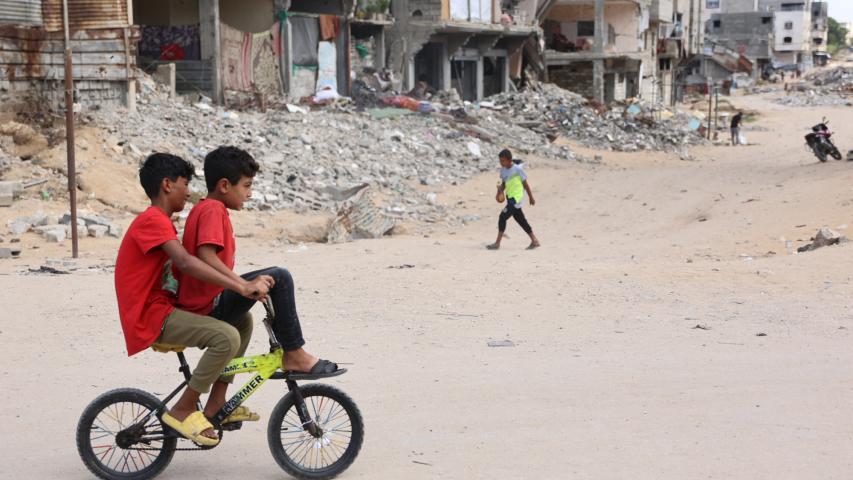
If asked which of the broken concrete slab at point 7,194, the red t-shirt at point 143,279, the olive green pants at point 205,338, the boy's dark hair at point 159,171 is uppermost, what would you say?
the boy's dark hair at point 159,171

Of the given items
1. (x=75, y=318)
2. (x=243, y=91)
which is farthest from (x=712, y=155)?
(x=75, y=318)

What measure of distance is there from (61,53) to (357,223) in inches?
295

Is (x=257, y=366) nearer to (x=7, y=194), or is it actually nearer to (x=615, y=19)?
(x=7, y=194)

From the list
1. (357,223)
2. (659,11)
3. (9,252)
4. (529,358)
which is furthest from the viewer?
(659,11)

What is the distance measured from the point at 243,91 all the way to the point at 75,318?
56.0ft

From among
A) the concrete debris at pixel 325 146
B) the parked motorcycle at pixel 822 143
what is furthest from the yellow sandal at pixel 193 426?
the parked motorcycle at pixel 822 143

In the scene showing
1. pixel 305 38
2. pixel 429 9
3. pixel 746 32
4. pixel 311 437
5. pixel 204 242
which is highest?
pixel 746 32

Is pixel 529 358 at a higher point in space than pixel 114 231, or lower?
higher

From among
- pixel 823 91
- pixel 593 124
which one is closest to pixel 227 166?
pixel 593 124

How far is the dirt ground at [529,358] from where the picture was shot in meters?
4.55

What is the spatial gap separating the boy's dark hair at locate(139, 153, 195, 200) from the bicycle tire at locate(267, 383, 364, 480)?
1041mm

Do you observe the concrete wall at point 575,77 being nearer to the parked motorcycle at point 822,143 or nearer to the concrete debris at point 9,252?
the parked motorcycle at point 822,143

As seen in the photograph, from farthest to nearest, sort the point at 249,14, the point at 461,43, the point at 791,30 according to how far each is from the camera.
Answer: the point at 791,30
the point at 461,43
the point at 249,14

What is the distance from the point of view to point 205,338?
4.04m
